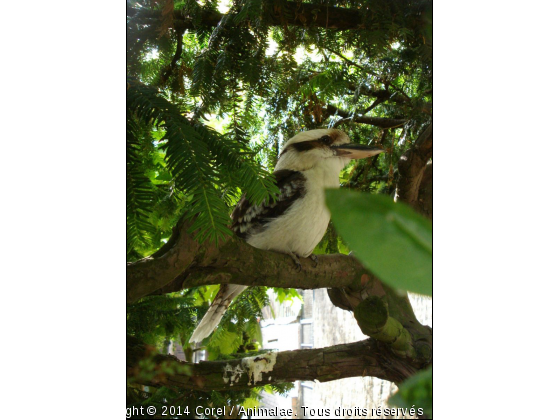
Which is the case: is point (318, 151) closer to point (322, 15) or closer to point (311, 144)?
point (311, 144)

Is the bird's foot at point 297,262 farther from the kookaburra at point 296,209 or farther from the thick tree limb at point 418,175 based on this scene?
the thick tree limb at point 418,175

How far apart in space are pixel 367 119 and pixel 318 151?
145mm

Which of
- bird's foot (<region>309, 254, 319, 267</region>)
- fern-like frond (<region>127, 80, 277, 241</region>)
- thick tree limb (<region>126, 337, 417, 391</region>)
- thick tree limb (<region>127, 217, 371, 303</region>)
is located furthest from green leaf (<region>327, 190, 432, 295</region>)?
bird's foot (<region>309, 254, 319, 267</region>)

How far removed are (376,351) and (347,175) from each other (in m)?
0.44

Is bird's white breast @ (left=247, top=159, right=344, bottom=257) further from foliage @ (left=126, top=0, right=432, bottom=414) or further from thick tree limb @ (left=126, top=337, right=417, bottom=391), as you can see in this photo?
thick tree limb @ (left=126, top=337, right=417, bottom=391)

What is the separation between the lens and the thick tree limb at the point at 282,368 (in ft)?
A: 2.79

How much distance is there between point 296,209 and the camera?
948mm

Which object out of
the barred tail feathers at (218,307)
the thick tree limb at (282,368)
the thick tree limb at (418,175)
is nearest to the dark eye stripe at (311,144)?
the thick tree limb at (418,175)

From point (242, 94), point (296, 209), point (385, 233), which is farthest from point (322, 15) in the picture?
point (385, 233)

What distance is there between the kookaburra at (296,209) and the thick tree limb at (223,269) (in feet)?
0.14

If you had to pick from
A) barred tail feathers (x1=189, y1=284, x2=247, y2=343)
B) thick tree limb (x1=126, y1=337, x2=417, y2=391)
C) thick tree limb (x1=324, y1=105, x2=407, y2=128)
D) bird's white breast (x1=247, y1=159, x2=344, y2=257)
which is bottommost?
thick tree limb (x1=126, y1=337, x2=417, y2=391)

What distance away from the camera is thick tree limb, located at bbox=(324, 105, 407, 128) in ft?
3.34

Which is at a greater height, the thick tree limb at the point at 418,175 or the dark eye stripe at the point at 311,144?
the dark eye stripe at the point at 311,144
